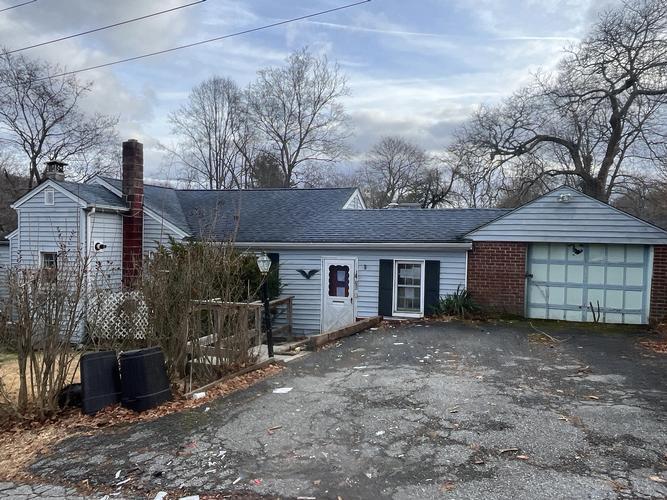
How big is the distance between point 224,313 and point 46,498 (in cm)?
359

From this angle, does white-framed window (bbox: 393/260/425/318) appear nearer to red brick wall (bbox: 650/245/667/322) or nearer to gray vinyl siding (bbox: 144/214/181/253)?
red brick wall (bbox: 650/245/667/322)

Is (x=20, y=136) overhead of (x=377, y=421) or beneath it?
overhead

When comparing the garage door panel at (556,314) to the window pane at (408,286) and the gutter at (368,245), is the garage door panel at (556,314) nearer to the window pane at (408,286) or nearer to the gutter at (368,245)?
the gutter at (368,245)

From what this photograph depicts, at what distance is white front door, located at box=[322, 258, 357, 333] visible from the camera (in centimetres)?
1399

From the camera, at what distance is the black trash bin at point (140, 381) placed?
6.18 metres

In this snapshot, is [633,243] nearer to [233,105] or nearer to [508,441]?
[508,441]

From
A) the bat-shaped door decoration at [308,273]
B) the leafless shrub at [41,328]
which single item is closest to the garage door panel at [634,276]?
the bat-shaped door decoration at [308,273]

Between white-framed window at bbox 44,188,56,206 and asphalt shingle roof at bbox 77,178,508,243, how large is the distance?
3.09 ft

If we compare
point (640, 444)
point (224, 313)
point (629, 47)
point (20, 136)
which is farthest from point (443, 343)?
point (20, 136)

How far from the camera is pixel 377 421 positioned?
541 cm

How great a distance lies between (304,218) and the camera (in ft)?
53.0

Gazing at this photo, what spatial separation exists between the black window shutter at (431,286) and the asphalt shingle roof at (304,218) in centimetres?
71

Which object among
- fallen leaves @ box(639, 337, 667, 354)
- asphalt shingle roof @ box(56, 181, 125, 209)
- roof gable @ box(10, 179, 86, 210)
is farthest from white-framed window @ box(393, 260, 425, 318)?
roof gable @ box(10, 179, 86, 210)

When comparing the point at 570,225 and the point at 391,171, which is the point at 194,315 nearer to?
the point at 570,225
